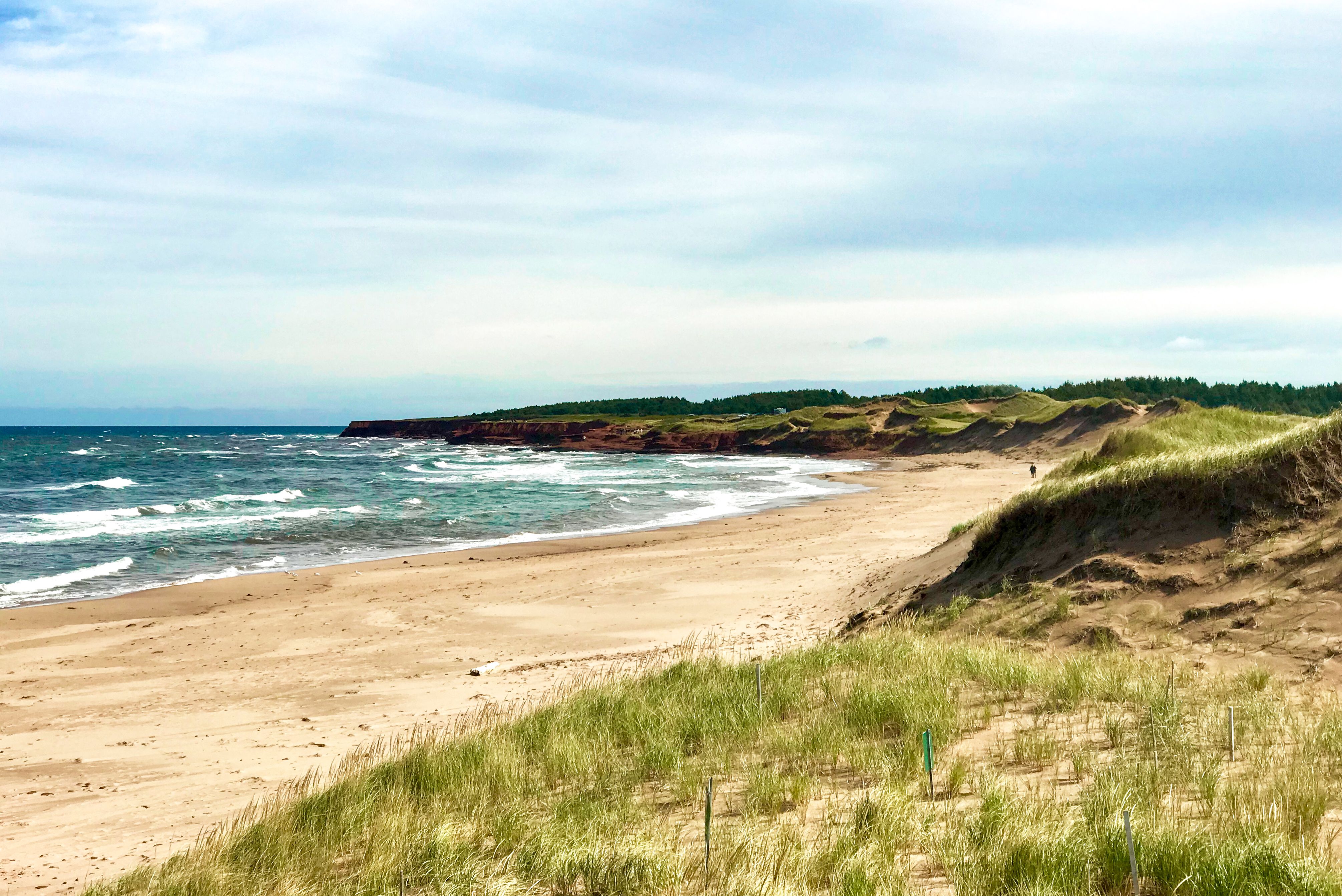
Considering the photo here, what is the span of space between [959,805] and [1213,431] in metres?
15.4

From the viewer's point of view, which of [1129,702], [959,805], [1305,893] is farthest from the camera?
[1129,702]

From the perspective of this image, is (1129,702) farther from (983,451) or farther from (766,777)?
(983,451)

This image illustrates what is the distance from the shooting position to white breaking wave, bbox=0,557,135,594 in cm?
2122

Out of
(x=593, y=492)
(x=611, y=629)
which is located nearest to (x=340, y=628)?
(x=611, y=629)

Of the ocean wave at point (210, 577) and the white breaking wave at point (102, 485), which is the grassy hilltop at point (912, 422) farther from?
the white breaking wave at point (102, 485)

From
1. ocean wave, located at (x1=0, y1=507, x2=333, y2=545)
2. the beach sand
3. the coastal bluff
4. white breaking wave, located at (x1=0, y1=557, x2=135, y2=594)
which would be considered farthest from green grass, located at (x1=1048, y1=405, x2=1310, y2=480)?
the coastal bluff

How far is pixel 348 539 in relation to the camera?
29891mm

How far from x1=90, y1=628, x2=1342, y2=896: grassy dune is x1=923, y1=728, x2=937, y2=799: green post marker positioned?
84 mm

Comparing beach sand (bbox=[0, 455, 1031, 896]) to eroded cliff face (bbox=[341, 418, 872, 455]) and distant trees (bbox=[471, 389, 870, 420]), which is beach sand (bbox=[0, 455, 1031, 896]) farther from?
distant trees (bbox=[471, 389, 870, 420])

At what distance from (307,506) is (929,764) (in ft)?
131

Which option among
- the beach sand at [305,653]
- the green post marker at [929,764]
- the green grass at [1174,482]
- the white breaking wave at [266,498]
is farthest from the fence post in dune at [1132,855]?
the white breaking wave at [266,498]

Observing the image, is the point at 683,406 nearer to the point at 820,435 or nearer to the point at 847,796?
the point at 820,435

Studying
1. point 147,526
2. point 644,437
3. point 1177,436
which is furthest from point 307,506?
point 644,437

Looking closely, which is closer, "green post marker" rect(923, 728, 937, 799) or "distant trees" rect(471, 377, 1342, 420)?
"green post marker" rect(923, 728, 937, 799)
